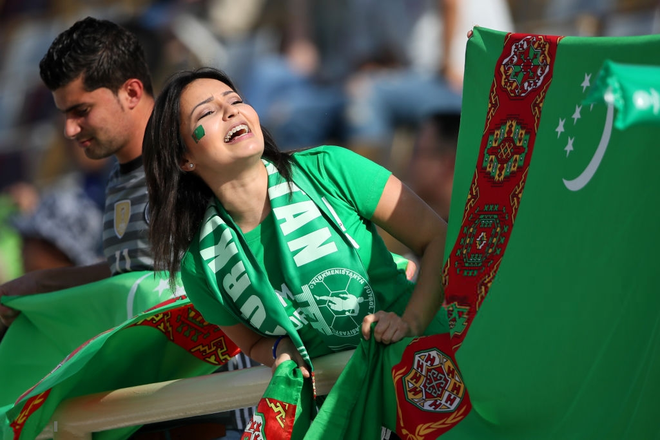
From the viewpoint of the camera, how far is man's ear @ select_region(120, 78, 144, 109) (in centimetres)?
320

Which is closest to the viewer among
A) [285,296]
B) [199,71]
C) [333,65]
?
[285,296]

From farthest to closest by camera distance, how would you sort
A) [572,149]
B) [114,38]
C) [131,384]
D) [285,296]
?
[114,38] < [131,384] < [285,296] < [572,149]

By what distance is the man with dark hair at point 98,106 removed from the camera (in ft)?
10.2

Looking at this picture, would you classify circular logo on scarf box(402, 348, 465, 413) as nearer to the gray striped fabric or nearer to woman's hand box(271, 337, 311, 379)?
woman's hand box(271, 337, 311, 379)

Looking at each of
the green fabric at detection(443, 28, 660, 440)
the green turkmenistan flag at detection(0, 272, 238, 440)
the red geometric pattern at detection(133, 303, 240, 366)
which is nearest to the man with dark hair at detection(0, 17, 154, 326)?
the green turkmenistan flag at detection(0, 272, 238, 440)

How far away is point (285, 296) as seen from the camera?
7.07 feet

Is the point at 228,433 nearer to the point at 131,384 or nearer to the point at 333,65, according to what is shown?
the point at 131,384

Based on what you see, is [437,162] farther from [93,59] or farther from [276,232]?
[276,232]

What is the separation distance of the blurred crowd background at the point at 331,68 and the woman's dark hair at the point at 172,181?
397 mm

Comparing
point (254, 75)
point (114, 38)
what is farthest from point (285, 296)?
point (254, 75)

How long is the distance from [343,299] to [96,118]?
1.40 meters

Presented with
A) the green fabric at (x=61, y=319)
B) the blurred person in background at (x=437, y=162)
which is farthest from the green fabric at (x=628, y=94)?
the blurred person in background at (x=437, y=162)

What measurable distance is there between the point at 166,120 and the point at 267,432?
78 cm

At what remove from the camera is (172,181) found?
7.39 ft
